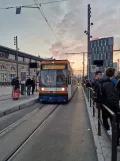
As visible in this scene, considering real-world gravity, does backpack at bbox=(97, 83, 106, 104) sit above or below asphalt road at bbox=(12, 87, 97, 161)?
above

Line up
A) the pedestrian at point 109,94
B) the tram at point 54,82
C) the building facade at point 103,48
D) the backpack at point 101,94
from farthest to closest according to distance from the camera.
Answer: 1. the building facade at point 103,48
2. the tram at point 54,82
3. the backpack at point 101,94
4. the pedestrian at point 109,94

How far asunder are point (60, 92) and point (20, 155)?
35.6 ft

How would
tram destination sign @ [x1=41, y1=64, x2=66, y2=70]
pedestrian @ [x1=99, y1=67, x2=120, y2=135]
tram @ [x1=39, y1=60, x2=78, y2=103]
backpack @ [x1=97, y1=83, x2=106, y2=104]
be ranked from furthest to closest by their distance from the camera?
tram destination sign @ [x1=41, y1=64, x2=66, y2=70] < tram @ [x1=39, y1=60, x2=78, y2=103] < backpack @ [x1=97, y1=83, x2=106, y2=104] < pedestrian @ [x1=99, y1=67, x2=120, y2=135]

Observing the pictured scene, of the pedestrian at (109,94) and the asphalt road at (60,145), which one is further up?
the pedestrian at (109,94)

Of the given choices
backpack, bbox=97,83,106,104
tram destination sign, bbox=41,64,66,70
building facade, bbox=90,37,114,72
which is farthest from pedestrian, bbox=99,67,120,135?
building facade, bbox=90,37,114,72

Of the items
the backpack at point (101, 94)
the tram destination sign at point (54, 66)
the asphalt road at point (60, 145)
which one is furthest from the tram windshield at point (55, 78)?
the backpack at point (101, 94)

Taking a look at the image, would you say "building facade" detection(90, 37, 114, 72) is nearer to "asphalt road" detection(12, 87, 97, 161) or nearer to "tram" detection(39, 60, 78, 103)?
"tram" detection(39, 60, 78, 103)

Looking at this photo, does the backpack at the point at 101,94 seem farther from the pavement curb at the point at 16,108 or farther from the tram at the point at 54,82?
the tram at the point at 54,82

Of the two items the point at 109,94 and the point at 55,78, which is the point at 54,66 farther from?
the point at 109,94

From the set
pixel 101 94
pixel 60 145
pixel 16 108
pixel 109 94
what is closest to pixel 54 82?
pixel 16 108

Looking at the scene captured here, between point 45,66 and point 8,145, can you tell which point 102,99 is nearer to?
point 8,145

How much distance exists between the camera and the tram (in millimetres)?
15992

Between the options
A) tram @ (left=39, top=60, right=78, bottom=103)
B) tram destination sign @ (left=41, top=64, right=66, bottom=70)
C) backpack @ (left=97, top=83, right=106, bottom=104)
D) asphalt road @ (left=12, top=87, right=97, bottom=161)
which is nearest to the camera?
asphalt road @ (left=12, top=87, right=97, bottom=161)

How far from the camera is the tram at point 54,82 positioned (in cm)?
1599
